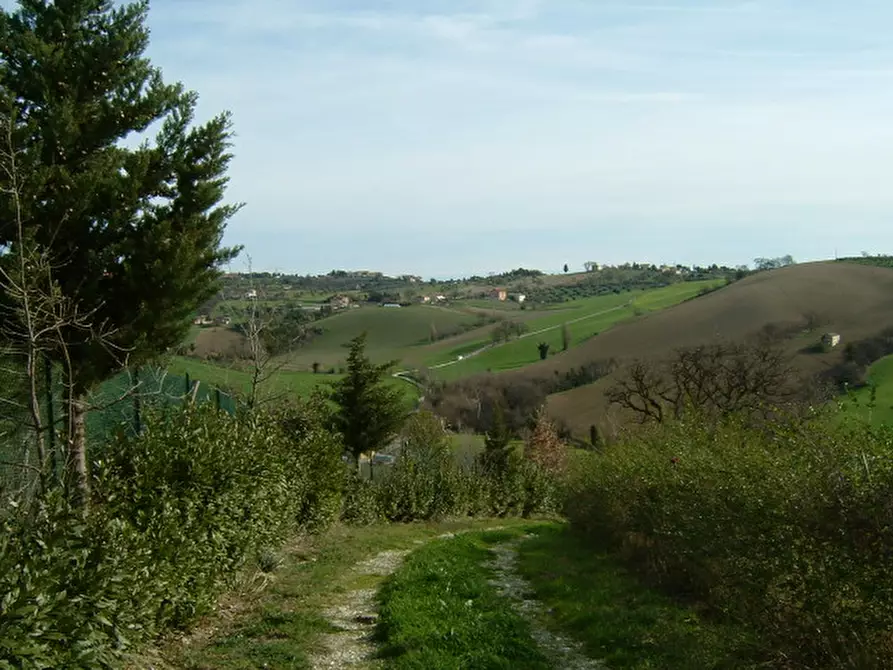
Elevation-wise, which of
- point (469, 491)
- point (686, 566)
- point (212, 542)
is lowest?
point (469, 491)

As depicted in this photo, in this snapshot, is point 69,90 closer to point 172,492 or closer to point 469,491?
point 172,492

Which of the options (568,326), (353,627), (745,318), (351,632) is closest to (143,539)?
(351,632)

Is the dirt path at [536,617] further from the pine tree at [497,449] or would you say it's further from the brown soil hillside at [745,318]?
the brown soil hillside at [745,318]

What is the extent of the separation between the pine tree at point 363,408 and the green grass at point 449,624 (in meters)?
21.5

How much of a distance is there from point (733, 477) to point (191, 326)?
645cm

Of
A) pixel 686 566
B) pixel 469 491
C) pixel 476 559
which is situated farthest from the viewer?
pixel 469 491

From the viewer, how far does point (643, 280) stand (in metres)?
140

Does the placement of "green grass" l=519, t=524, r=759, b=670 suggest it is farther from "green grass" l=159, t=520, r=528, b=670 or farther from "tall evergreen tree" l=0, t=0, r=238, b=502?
"tall evergreen tree" l=0, t=0, r=238, b=502

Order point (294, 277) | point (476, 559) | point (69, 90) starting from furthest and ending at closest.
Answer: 1. point (294, 277)
2. point (476, 559)
3. point (69, 90)

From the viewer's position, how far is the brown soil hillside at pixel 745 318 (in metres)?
57.8

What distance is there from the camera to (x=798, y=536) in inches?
253

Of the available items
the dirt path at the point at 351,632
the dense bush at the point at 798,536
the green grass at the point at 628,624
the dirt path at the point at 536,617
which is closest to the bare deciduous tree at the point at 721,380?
the dirt path at the point at 536,617

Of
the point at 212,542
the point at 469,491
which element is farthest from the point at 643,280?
the point at 212,542

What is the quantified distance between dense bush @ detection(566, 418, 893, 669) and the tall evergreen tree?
627 centimetres
